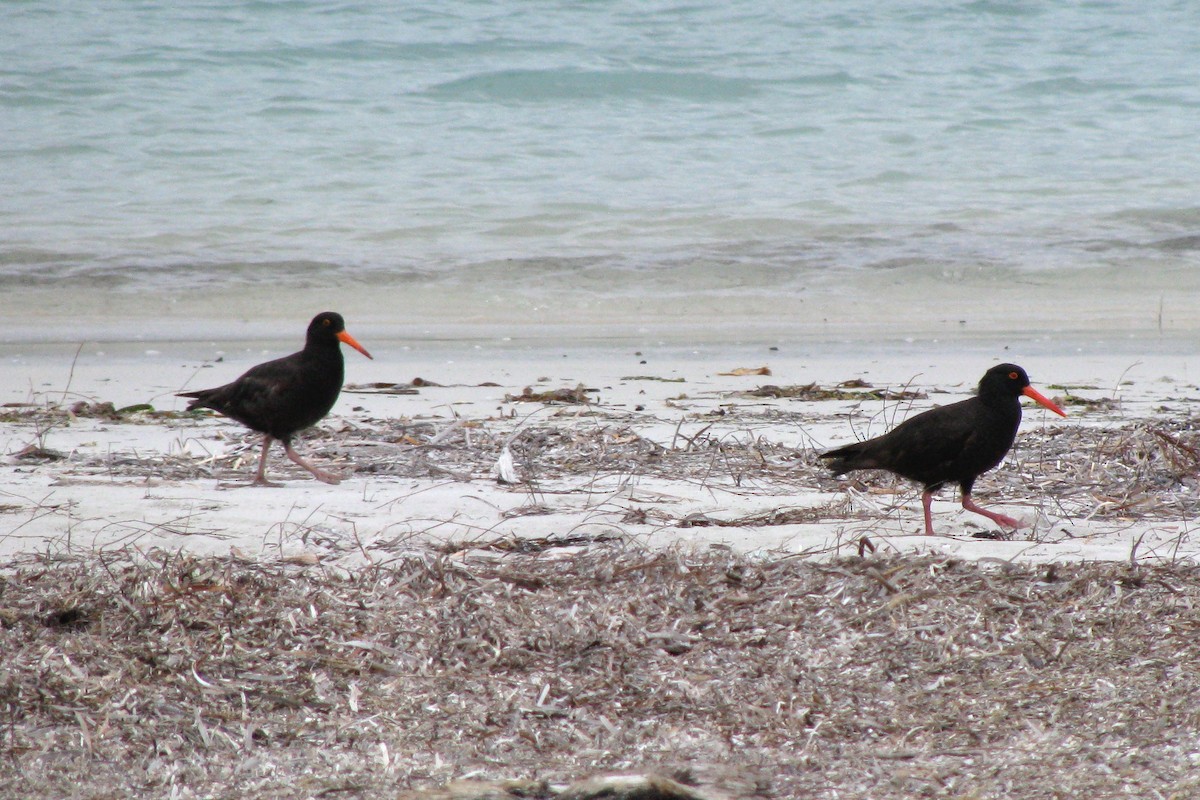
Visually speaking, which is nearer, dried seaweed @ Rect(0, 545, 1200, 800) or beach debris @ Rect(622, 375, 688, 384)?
dried seaweed @ Rect(0, 545, 1200, 800)

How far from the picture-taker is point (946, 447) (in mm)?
4203

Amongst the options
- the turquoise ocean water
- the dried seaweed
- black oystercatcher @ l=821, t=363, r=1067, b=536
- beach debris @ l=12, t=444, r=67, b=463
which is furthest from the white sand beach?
the turquoise ocean water

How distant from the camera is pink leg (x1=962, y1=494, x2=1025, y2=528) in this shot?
13.1 feet

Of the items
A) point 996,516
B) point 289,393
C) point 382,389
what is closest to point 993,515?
point 996,516

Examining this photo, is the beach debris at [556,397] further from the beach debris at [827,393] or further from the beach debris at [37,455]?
the beach debris at [37,455]

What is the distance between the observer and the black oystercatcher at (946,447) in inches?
166

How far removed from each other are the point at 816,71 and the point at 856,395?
55.5ft

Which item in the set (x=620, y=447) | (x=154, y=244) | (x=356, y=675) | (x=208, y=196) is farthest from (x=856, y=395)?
(x=208, y=196)

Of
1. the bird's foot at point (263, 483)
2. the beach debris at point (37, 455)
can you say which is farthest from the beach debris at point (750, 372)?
the beach debris at point (37, 455)

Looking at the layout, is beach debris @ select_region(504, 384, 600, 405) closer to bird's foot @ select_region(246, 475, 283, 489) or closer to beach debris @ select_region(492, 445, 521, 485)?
beach debris @ select_region(492, 445, 521, 485)

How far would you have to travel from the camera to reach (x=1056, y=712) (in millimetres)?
2646

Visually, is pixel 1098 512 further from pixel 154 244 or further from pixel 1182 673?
pixel 154 244

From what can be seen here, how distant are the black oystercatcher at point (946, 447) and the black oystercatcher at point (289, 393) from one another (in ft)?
7.49

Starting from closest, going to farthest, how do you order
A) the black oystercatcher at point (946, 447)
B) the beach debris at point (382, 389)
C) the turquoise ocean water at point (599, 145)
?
the black oystercatcher at point (946, 447) → the beach debris at point (382, 389) → the turquoise ocean water at point (599, 145)
